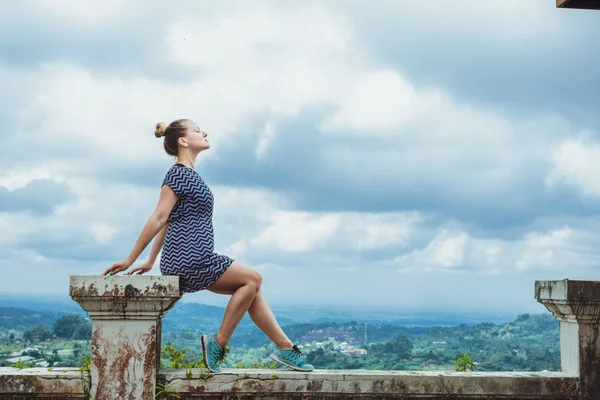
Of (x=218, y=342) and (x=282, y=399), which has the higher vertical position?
(x=218, y=342)

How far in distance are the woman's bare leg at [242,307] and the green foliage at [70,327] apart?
1802 mm

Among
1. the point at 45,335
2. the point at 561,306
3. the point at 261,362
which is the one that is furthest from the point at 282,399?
the point at 45,335

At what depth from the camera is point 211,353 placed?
4934 millimetres

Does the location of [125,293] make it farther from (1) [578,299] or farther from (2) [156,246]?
(1) [578,299]

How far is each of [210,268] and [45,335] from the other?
295 cm

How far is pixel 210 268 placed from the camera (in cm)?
491

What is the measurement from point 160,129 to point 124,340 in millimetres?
1533

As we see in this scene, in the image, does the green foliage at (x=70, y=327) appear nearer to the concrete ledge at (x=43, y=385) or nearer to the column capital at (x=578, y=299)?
the concrete ledge at (x=43, y=385)

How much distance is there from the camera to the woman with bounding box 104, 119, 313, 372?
4.89 m

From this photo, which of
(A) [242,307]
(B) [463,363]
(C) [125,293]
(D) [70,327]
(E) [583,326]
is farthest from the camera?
(D) [70,327]

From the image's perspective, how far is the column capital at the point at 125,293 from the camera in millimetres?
4652

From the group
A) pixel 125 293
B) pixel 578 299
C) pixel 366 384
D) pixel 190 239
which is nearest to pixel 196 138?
pixel 190 239

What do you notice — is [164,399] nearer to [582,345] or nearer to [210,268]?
[210,268]

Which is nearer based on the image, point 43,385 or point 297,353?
point 43,385
